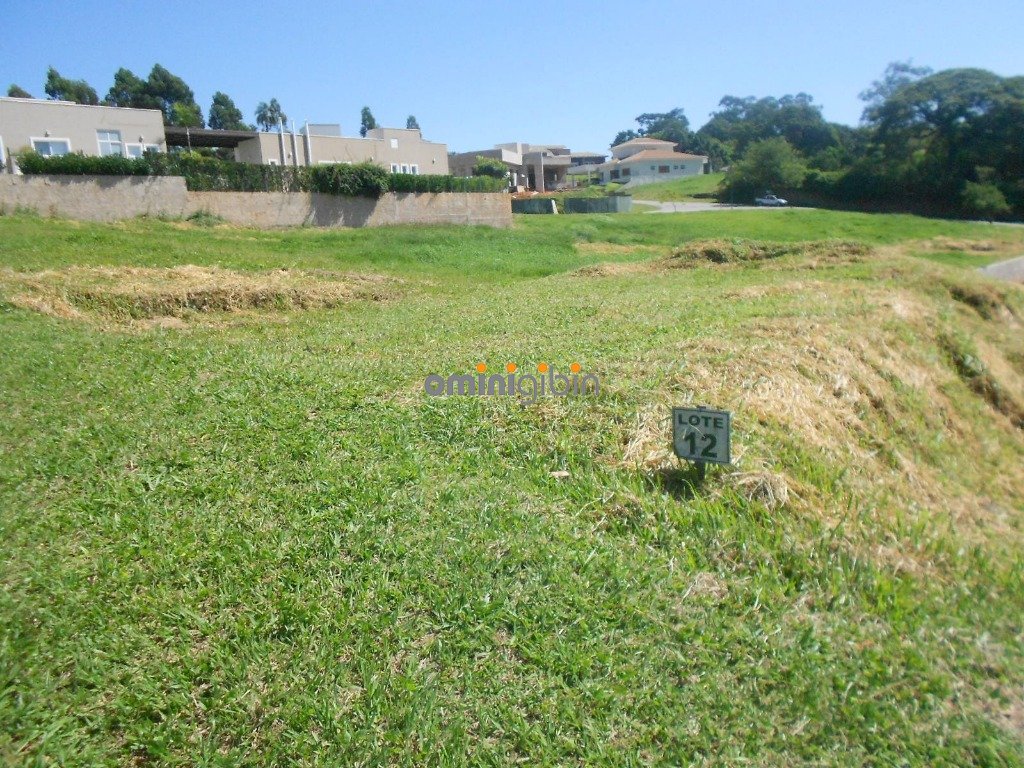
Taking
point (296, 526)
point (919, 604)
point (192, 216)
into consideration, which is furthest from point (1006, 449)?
point (192, 216)

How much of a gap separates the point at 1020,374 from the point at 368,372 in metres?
9.01

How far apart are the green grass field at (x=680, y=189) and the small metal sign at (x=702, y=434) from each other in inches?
2060

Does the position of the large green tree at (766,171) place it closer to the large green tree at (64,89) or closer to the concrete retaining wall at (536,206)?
the concrete retaining wall at (536,206)

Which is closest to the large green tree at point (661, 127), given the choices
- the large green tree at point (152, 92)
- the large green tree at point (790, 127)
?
the large green tree at point (790, 127)

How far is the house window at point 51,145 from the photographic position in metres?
25.5

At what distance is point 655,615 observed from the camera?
3.14m

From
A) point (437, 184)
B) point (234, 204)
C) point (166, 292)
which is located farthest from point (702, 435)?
point (437, 184)

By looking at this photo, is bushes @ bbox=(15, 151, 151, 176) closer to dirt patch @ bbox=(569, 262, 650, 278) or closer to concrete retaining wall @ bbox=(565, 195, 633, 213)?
dirt patch @ bbox=(569, 262, 650, 278)

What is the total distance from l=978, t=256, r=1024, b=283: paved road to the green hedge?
2039 cm

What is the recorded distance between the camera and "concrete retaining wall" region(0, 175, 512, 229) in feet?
63.9

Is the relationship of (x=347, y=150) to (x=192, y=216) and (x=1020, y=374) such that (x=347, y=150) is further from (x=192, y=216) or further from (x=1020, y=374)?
(x=1020, y=374)

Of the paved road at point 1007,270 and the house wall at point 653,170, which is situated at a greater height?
the house wall at point 653,170

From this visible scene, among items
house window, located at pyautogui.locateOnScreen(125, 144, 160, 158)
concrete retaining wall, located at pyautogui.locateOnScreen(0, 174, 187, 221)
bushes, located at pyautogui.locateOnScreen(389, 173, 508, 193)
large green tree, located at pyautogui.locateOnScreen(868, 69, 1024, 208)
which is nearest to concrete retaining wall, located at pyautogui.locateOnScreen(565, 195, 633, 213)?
bushes, located at pyautogui.locateOnScreen(389, 173, 508, 193)

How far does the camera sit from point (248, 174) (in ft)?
78.1
